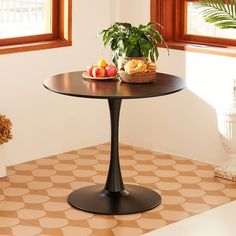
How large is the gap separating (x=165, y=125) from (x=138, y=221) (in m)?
1.69

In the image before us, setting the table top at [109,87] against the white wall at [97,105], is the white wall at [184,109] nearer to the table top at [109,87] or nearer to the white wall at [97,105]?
the white wall at [97,105]

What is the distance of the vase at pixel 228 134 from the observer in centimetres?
586

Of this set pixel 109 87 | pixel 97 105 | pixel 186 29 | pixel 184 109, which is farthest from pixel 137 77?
pixel 97 105

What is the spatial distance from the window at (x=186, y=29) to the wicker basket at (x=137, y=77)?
3.57 ft

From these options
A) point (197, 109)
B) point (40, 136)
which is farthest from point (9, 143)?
point (197, 109)

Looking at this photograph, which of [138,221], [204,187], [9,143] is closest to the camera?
[138,221]

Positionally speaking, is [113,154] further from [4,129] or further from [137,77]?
[4,129]

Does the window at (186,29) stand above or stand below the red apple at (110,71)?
above

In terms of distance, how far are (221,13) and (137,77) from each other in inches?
44.8

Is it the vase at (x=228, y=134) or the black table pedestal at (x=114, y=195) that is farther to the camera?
the vase at (x=228, y=134)

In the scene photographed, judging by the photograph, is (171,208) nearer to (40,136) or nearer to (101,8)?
(40,136)

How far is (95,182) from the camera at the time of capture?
583 cm

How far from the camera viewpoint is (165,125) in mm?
6609

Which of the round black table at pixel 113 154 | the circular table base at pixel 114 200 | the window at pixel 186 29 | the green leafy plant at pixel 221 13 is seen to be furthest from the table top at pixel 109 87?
the window at pixel 186 29
